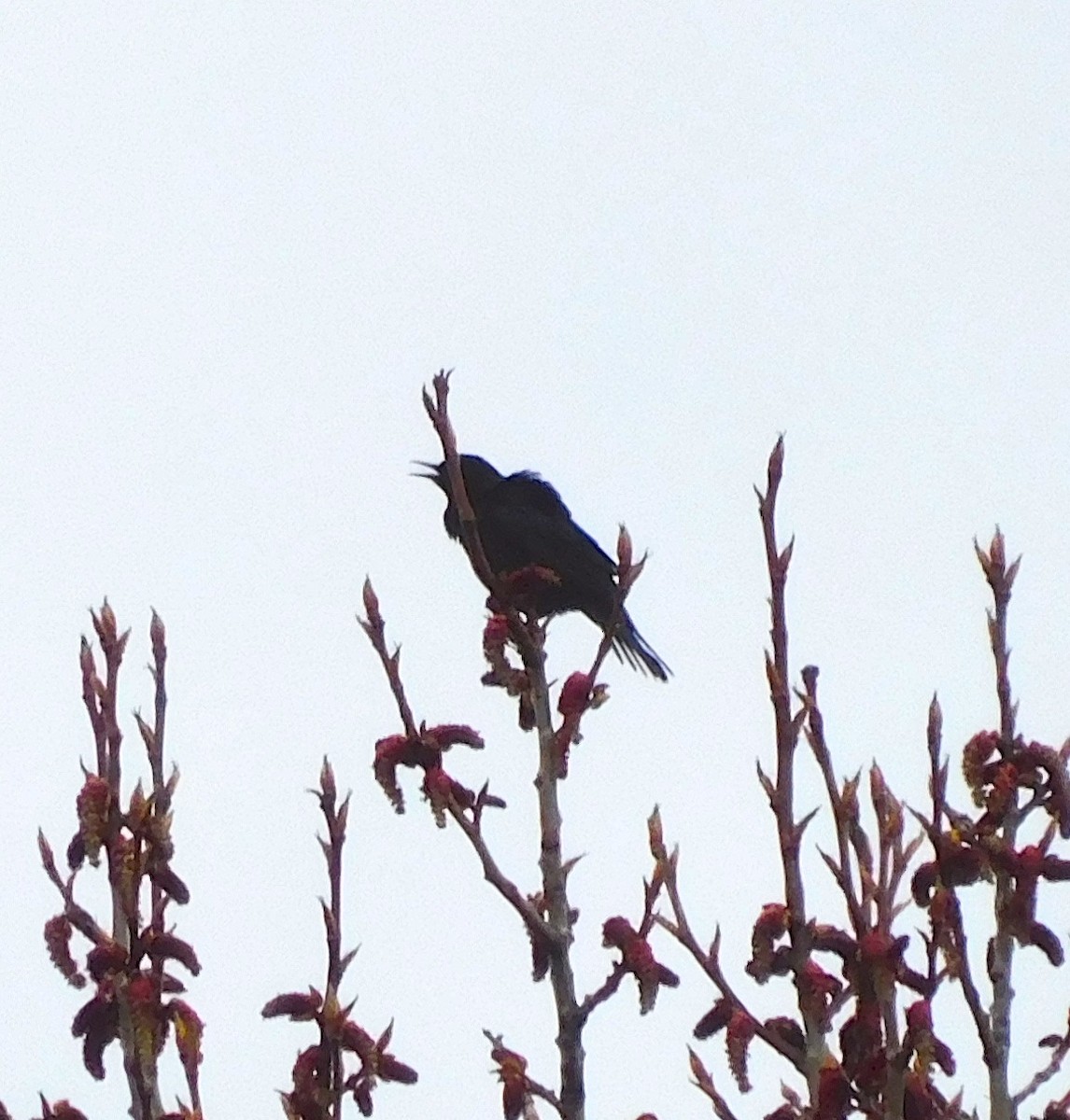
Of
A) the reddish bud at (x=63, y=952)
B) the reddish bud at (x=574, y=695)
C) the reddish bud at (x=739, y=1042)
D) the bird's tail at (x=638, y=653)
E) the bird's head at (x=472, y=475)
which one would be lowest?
the reddish bud at (x=739, y=1042)

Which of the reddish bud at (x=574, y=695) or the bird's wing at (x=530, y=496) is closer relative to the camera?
the reddish bud at (x=574, y=695)

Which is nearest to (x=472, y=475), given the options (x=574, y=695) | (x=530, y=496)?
(x=530, y=496)

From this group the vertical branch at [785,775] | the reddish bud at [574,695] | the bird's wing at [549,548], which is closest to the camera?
the vertical branch at [785,775]

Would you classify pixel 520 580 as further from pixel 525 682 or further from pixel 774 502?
pixel 774 502

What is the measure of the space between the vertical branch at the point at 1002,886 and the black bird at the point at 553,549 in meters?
4.06

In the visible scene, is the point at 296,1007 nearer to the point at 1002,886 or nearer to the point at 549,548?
the point at 1002,886

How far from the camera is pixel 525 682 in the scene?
4984 millimetres

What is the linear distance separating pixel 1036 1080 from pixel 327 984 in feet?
4.34

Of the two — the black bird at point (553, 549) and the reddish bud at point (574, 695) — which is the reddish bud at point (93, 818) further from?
the black bird at point (553, 549)

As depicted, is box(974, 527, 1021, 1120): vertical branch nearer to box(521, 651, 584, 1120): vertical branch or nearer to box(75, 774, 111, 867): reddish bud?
box(521, 651, 584, 1120): vertical branch

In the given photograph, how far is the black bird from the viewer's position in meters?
8.61

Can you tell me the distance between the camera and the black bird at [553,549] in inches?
339

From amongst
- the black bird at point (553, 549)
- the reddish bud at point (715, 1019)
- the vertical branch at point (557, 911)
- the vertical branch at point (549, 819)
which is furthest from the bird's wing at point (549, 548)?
the reddish bud at point (715, 1019)

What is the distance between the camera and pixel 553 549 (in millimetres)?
8641
